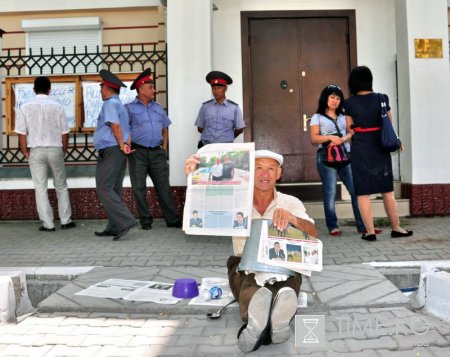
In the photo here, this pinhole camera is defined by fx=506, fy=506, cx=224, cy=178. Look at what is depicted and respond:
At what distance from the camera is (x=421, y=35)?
752 cm

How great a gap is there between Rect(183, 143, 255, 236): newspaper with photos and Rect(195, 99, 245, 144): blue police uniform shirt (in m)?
3.59

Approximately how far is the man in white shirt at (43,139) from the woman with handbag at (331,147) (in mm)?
3488

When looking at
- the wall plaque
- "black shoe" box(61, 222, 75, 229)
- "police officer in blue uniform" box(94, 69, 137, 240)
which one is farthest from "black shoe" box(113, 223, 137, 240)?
the wall plaque

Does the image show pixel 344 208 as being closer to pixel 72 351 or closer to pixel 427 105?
pixel 427 105

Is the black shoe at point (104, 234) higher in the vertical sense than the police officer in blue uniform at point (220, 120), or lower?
lower

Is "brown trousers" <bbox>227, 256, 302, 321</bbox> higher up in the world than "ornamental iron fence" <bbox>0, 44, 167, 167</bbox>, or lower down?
lower down

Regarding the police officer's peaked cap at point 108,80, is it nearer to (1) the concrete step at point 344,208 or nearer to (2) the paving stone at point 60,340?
(1) the concrete step at point 344,208

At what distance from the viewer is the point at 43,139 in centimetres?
691

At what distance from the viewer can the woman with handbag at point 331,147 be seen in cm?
606

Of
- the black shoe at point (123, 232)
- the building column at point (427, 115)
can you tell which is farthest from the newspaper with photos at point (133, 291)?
the building column at point (427, 115)

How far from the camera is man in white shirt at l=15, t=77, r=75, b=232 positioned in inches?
272

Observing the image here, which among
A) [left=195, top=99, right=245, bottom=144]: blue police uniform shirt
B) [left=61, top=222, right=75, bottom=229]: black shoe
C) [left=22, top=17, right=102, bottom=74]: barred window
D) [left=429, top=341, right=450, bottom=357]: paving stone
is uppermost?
[left=22, top=17, right=102, bottom=74]: barred window

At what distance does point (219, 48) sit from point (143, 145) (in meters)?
2.94

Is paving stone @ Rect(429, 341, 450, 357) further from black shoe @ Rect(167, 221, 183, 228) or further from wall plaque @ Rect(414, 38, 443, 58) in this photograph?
wall plaque @ Rect(414, 38, 443, 58)
